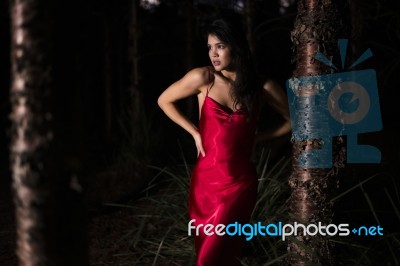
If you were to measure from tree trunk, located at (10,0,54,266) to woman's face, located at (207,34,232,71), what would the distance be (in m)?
1.69

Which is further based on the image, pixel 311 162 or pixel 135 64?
pixel 135 64

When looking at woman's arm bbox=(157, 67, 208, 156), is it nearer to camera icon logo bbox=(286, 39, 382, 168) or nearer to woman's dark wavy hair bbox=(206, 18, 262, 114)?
woman's dark wavy hair bbox=(206, 18, 262, 114)

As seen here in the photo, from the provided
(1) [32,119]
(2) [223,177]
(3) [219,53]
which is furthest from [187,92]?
(1) [32,119]

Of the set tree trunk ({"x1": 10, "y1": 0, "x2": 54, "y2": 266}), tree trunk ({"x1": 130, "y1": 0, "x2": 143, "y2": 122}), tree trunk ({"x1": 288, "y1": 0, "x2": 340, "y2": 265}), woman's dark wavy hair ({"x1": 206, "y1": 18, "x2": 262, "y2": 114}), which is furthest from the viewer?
tree trunk ({"x1": 130, "y1": 0, "x2": 143, "y2": 122})

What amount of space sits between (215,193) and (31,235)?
170 centimetres

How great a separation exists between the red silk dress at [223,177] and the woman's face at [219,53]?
0.71 ft

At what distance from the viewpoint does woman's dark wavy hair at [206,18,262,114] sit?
9.31ft

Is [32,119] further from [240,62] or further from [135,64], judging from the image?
[135,64]

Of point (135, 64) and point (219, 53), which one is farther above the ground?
point (135, 64)

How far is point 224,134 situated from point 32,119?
170cm

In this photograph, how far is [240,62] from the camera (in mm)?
2957

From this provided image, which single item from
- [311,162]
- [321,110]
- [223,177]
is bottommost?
[223,177]

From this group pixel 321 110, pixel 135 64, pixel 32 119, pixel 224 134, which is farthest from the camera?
pixel 135 64

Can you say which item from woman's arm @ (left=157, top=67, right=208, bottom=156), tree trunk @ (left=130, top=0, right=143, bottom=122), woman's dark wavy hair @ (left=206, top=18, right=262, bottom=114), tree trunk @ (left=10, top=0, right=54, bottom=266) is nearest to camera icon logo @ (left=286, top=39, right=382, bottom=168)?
woman's dark wavy hair @ (left=206, top=18, right=262, bottom=114)
